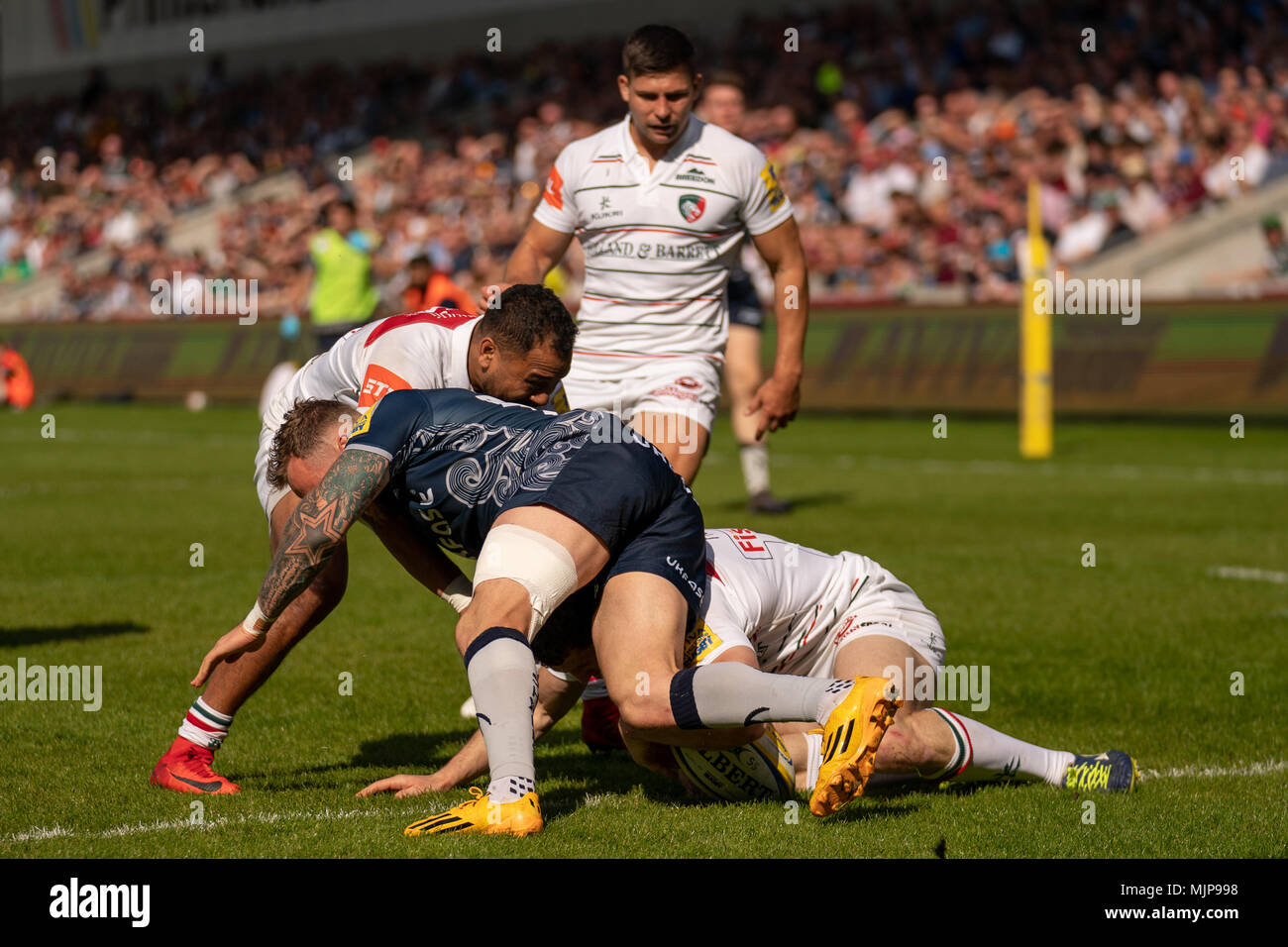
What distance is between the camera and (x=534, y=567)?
4.50 meters

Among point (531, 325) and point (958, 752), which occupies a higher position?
point (531, 325)

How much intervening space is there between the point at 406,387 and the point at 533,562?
36.6 inches

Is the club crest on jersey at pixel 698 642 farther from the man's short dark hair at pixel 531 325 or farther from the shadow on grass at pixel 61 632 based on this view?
the shadow on grass at pixel 61 632

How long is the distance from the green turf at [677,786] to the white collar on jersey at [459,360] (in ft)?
4.19

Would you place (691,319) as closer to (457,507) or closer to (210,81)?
(457,507)

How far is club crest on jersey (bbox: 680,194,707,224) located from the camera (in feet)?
23.1

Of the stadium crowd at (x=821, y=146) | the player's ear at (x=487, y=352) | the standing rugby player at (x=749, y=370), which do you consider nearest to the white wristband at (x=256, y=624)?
the player's ear at (x=487, y=352)

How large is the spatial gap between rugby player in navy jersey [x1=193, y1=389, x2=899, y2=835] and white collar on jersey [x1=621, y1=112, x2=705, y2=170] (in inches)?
95.6

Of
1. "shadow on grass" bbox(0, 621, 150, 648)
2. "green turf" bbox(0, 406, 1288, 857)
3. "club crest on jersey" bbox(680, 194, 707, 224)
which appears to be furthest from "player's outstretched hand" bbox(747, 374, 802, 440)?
"shadow on grass" bbox(0, 621, 150, 648)

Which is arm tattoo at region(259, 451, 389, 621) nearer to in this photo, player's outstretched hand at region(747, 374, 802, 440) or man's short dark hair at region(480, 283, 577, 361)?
man's short dark hair at region(480, 283, 577, 361)

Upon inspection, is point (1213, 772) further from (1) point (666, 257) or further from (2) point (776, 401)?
(1) point (666, 257)

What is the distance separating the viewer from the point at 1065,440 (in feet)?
58.6

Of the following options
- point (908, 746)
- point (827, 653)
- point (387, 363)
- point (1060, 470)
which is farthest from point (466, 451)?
point (1060, 470)

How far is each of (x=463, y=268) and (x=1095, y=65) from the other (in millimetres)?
10158
